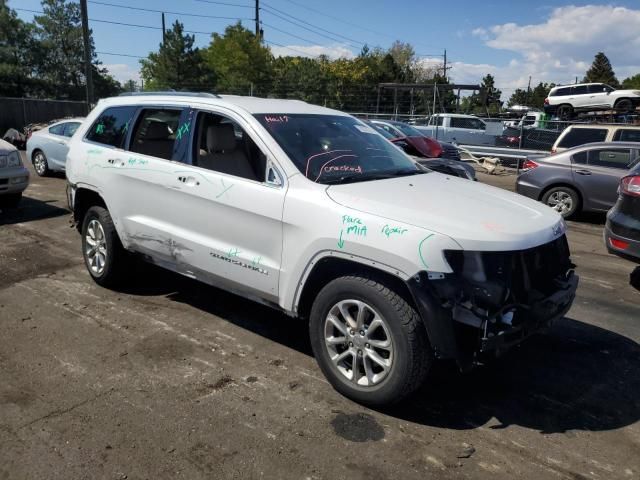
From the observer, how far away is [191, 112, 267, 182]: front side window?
13.1 feet

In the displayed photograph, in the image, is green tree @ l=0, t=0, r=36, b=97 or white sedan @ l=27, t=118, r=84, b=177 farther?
green tree @ l=0, t=0, r=36, b=97

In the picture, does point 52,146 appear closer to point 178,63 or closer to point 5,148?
point 5,148

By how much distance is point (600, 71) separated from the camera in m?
79.9

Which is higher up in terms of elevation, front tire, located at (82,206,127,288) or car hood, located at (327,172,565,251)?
car hood, located at (327,172,565,251)

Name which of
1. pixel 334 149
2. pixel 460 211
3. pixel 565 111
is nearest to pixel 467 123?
pixel 565 111

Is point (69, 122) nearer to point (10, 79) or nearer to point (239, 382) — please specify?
A: point (239, 382)

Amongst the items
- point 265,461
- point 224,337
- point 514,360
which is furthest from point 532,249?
point 224,337

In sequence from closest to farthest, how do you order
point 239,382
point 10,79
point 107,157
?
1. point 239,382
2. point 107,157
3. point 10,79

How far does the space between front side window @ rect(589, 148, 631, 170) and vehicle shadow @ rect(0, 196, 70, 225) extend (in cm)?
941

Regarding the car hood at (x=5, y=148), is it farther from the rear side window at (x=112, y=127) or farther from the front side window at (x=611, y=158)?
the front side window at (x=611, y=158)

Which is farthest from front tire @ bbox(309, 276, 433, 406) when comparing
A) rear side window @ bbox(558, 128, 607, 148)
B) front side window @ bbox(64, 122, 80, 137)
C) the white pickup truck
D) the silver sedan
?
the white pickup truck

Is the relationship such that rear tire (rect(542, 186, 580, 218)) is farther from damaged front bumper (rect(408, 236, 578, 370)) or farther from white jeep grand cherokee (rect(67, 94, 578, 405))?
damaged front bumper (rect(408, 236, 578, 370))

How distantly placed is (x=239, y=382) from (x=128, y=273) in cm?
223

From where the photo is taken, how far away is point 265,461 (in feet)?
9.66
